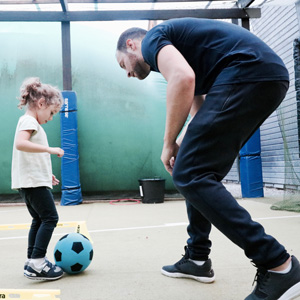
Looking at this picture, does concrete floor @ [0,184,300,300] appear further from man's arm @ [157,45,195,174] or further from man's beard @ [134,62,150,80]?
man's beard @ [134,62,150,80]

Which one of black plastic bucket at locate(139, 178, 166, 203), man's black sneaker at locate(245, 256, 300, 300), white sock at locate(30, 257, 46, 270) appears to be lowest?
black plastic bucket at locate(139, 178, 166, 203)

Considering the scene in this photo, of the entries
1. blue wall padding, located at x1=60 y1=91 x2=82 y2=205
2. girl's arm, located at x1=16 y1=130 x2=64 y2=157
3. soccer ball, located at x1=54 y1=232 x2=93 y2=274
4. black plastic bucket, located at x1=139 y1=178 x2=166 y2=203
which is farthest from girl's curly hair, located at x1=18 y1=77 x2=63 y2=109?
blue wall padding, located at x1=60 y1=91 x2=82 y2=205

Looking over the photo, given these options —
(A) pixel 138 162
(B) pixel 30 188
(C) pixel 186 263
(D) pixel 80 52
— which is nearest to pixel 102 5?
(D) pixel 80 52

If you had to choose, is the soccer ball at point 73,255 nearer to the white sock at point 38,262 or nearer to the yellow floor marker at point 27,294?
the white sock at point 38,262

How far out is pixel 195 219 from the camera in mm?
1877

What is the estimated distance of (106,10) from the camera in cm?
707

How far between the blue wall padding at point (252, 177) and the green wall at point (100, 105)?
1.53 metres

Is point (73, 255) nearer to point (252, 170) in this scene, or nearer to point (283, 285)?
point (283, 285)

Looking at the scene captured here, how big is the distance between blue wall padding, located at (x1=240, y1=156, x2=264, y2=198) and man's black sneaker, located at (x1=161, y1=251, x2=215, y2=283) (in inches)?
183

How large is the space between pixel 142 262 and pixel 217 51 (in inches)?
57.4

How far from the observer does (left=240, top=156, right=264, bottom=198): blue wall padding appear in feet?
20.8

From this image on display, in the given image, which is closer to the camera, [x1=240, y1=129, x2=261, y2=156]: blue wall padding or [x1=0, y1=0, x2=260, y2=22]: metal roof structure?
[x1=240, y1=129, x2=261, y2=156]: blue wall padding

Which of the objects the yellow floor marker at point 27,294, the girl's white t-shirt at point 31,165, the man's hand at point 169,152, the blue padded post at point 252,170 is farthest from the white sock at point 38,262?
the blue padded post at point 252,170

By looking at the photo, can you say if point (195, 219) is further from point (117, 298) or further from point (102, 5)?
point (102, 5)
